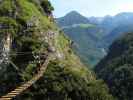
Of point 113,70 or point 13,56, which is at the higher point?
point 13,56

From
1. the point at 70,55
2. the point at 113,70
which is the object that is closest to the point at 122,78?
the point at 113,70

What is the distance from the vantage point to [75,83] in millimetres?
89812

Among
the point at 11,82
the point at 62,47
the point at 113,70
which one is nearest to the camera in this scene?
the point at 11,82

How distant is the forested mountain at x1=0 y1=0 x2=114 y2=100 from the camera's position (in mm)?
85812

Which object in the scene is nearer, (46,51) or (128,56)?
(46,51)

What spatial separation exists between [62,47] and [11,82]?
20.5 m

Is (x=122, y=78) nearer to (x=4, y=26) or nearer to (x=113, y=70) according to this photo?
(x=113, y=70)

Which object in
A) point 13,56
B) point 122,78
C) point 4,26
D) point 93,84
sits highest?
point 4,26

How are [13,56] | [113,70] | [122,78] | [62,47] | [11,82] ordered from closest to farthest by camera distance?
[11,82]
[13,56]
[62,47]
[122,78]
[113,70]

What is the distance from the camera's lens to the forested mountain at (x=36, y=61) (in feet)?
282

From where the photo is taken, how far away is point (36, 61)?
3457 inches

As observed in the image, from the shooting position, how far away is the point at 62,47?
103500 mm

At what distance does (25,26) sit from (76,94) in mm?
18841

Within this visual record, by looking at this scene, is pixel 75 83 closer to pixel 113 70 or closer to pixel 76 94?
pixel 76 94
